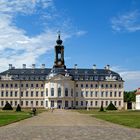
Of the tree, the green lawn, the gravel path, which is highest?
the tree

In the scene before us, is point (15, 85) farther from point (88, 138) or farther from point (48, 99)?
point (88, 138)

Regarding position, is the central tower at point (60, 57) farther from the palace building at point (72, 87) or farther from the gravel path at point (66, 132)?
the gravel path at point (66, 132)

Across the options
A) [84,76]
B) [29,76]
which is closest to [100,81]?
[84,76]

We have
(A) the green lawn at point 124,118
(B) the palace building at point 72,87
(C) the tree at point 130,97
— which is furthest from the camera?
(C) the tree at point 130,97

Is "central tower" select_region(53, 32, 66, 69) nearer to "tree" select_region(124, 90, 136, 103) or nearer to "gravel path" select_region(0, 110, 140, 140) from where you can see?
"tree" select_region(124, 90, 136, 103)

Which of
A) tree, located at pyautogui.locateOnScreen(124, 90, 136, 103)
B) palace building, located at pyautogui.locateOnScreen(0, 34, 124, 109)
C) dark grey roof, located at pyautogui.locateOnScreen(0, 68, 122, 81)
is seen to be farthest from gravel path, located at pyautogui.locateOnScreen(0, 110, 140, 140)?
tree, located at pyautogui.locateOnScreen(124, 90, 136, 103)

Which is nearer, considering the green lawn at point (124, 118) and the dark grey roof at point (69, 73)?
the green lawn at point (124, 118)

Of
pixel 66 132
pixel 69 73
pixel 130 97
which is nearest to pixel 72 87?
pixel 69 73

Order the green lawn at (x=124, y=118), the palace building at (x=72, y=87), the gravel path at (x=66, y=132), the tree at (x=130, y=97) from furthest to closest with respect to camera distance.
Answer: the tree at (x=130, y=97) < the palace building at (x=72, y=87) < the green lawn at (x=124, y=118) < the gravel path at (x=66, y=132)

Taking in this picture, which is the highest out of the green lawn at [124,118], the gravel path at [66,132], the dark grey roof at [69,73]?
the dark grey roof at [69,73]

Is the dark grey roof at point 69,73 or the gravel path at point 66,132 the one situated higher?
the dark grey roof at point 69,73

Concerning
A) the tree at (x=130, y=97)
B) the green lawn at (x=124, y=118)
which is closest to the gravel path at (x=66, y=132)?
the green lawn at (x=124, y=118)

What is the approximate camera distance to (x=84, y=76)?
109m

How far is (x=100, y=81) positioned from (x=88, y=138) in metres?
92.5
